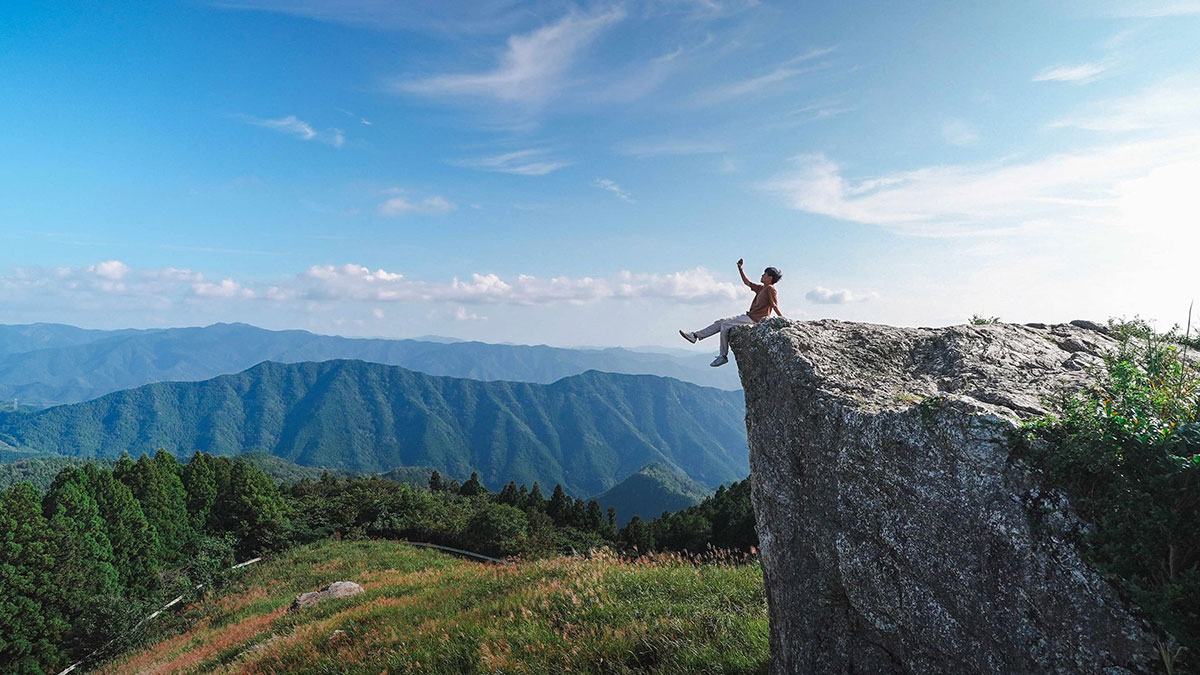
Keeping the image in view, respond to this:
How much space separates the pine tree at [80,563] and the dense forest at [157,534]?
0.22 ft

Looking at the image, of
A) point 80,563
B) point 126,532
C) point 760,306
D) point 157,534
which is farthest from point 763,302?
point 157,534

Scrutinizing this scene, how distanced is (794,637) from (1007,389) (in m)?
3.05

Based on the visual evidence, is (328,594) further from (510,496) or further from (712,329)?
(510,496)

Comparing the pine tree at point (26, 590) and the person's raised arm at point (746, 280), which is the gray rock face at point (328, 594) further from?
the pine tree at point (26, 590)

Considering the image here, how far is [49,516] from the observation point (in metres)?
33.8

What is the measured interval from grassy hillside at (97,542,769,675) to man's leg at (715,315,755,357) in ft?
11.8

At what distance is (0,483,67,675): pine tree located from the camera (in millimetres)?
27406

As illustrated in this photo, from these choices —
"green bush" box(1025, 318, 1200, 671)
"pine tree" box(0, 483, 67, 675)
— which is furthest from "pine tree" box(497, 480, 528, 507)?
"green bush" box(1025, 318, 1200, 671)

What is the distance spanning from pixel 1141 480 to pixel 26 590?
45.0 metres

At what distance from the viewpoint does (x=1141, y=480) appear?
10.8ft

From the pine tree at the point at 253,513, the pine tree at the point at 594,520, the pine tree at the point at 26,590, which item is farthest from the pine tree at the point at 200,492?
the pine tree at the point at 594,520

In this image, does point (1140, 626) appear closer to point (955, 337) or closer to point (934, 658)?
point (934, 658)

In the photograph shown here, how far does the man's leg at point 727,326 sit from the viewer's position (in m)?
7.93

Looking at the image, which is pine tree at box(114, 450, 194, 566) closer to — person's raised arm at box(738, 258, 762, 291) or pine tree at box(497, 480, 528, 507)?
pine tree at box(497, 480, 528, 507)
